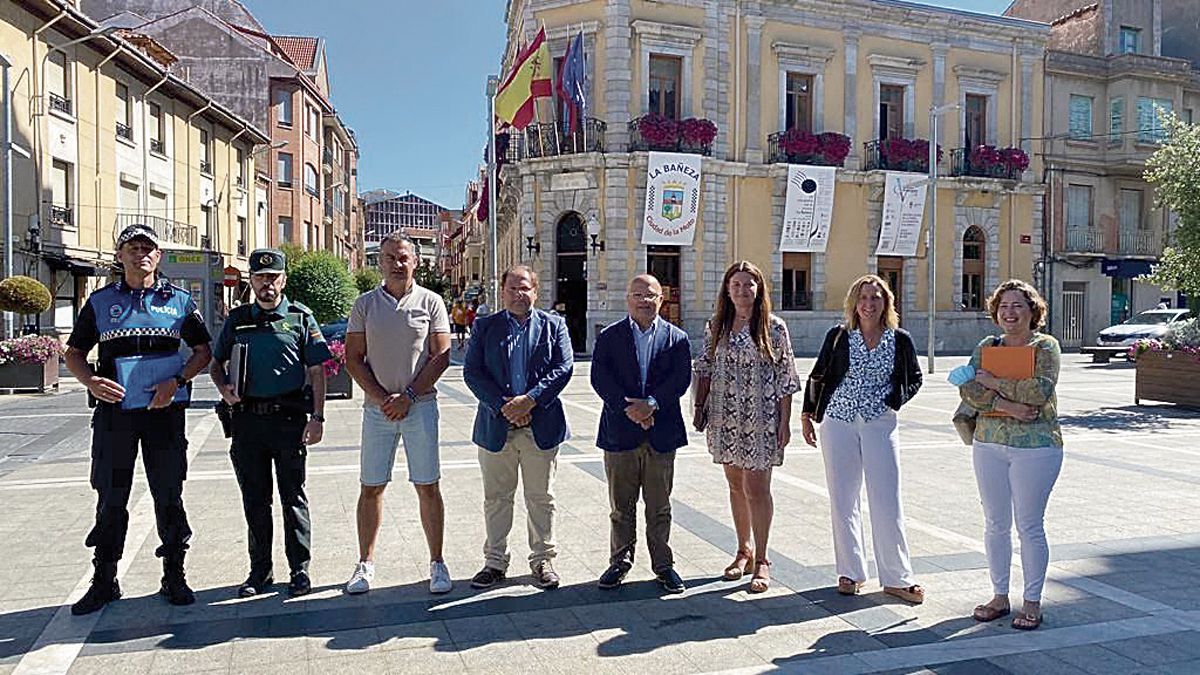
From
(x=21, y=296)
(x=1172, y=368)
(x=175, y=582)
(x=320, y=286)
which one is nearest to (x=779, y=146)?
(x=320, y=286)

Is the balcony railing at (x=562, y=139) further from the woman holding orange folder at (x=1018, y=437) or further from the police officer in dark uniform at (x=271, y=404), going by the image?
the woman holding orange folder at (x=1018, y=437)

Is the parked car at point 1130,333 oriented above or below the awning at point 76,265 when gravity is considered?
Result: below

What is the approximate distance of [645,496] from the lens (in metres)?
5.48

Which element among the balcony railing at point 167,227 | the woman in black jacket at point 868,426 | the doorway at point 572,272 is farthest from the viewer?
the doorway at point 572,272

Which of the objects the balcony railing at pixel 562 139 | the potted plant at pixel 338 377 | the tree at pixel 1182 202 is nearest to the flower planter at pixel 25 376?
the potted plant at pixel 338 377

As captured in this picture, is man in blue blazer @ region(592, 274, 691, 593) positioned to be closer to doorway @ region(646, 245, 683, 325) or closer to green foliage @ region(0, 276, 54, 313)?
green foliage @ region(0, 276, 54, 313)

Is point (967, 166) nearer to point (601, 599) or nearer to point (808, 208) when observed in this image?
point (808, 208)

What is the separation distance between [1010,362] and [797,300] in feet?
88.9

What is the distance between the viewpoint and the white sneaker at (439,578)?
5289 mm

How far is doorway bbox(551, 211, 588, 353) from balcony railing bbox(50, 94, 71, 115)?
13.8m

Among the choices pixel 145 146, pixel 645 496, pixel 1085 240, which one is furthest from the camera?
pixel 1085 240

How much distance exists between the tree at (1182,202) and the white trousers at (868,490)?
11797 mm

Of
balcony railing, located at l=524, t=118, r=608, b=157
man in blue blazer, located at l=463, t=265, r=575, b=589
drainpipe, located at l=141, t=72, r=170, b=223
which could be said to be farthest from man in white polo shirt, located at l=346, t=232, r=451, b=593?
drainpipe, located at l=141, t=72, r=170, b=223

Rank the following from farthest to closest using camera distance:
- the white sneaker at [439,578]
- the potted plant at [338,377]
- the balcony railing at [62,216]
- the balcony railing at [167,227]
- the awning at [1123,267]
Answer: the awning at [1123,267], the balcony railing at [167,227], the balcony railing at [62,216], the potted plant at [338,377], the white sneaker at [439,578]
